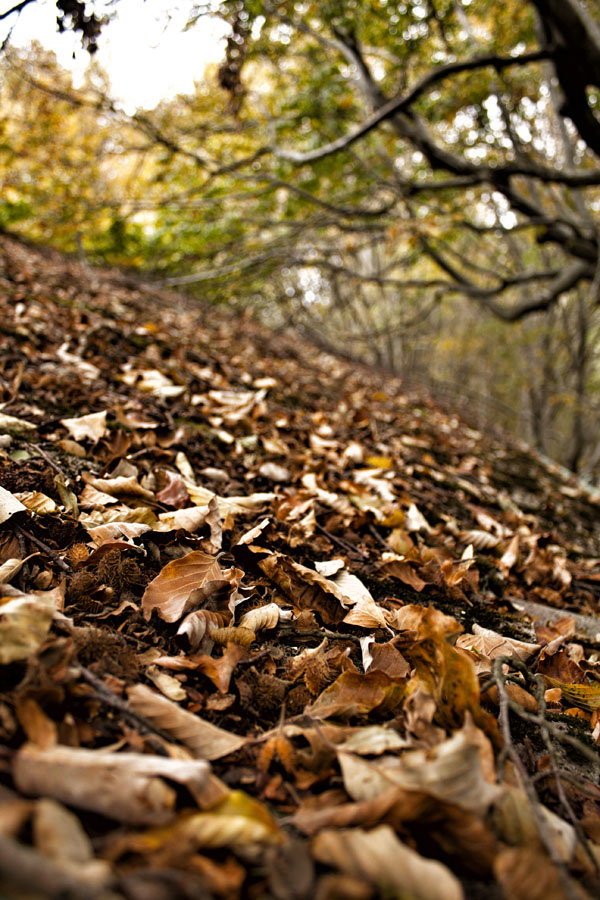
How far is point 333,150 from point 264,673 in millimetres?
3870

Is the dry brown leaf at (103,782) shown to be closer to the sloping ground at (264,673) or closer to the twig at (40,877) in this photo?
the sloping ground at (264,673)

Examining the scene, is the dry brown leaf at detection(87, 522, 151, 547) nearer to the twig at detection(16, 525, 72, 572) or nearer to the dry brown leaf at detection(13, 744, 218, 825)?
the twig at detection(16, 525, 72, 572)

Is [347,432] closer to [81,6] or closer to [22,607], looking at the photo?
[81,6]

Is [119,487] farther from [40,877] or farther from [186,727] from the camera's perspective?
[40,877]

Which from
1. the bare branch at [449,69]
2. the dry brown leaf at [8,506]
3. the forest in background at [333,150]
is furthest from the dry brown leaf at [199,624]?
the bare branch at [449,69]

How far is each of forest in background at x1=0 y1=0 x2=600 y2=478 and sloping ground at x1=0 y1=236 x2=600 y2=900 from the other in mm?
2671

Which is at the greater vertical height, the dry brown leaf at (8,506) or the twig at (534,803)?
the dry brown leaf at (8,506)

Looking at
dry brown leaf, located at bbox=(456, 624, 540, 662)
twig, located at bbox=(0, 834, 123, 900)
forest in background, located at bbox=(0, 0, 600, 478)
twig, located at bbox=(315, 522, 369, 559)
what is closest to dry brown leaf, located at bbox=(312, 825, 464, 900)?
twig, located at bbox=(0, 834, 123, 900)

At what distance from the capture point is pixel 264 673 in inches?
36.8

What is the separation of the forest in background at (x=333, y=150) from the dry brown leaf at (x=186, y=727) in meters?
3.34

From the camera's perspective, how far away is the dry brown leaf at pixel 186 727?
73 cm

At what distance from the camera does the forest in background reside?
4090mm

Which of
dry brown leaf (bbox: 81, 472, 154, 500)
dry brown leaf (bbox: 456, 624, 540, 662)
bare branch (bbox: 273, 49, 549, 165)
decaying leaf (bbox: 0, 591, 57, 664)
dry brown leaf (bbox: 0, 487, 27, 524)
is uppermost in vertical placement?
bare branch (bbox: 273, 49, 549, 165)

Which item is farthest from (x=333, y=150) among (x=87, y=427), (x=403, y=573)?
(x=403, y=573)
